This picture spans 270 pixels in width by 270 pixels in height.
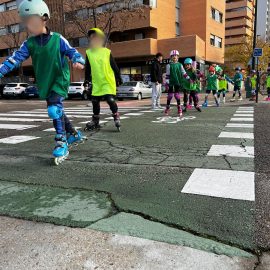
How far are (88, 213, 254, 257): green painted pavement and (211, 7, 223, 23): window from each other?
4201 centimetres

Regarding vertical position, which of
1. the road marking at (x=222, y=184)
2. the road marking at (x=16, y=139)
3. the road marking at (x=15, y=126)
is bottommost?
the road marking at (x=222, y=184)

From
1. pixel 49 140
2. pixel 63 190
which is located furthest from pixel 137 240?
pixel 49 140

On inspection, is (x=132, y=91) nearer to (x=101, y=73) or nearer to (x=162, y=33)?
(x=162, y=33)

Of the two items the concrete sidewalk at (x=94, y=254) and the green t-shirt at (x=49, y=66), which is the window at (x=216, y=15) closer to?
the green t-shirt at (x=49, y=66)

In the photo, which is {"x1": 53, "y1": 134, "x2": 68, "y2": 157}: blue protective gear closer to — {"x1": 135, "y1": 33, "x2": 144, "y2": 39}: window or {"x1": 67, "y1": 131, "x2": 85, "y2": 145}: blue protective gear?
{"x1": 67, "y1": 131, "x2": 85, "y2": 145}: blue protective gear

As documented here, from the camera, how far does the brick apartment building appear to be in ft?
113

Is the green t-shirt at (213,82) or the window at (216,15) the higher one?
the window at (216,15)

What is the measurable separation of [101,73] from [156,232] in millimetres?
4976

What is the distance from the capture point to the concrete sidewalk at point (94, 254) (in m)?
2.12

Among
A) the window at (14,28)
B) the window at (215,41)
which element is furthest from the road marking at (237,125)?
the window at (14,28)

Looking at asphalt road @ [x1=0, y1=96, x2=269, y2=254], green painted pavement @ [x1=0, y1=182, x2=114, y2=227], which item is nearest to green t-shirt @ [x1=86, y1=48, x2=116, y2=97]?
asphalt road @ [x1=0, y1=96, x2=269, y2=254]

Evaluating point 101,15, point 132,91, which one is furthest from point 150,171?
point 101,15

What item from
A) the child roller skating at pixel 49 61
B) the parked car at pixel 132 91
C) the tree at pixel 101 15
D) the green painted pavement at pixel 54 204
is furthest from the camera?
the tree at pixel 101 15

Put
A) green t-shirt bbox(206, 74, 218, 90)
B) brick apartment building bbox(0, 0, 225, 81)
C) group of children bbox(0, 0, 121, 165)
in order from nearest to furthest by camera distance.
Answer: group of children bbox(0, 0, 121, 165), green t-shirt bbox(206, 74, 218, 90), brick apartment building bbox(0, 0, 225, 81)
